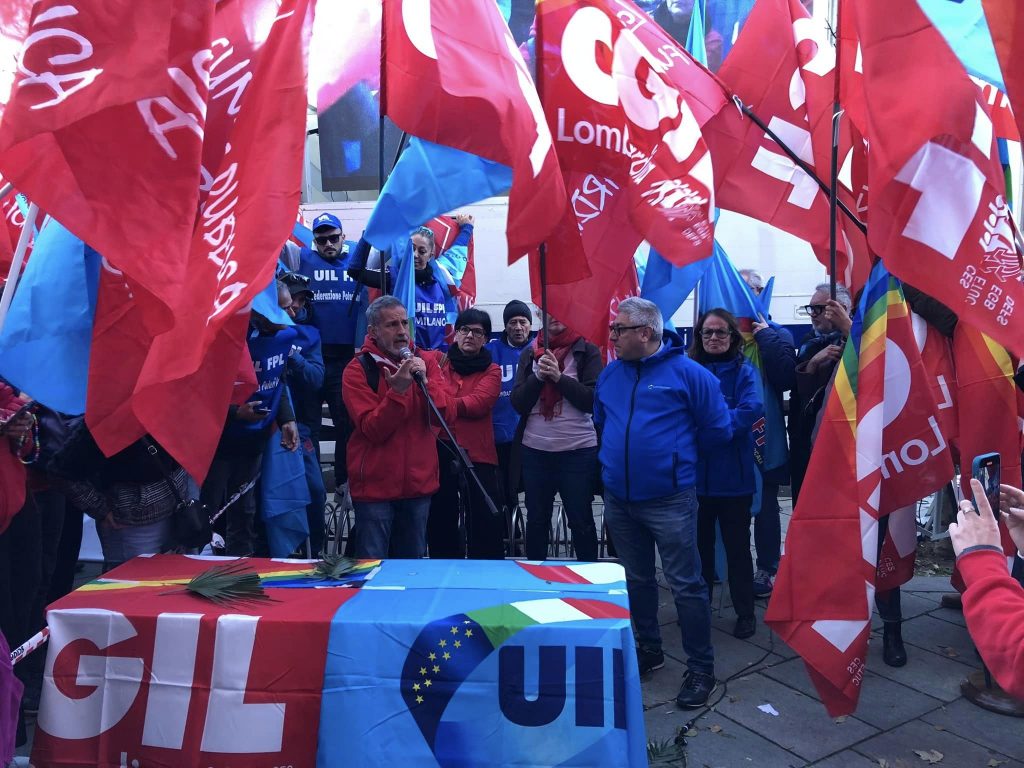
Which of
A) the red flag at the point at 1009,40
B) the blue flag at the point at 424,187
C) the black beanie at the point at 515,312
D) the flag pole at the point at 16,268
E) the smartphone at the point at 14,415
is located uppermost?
the red flag at the point at 1009,40

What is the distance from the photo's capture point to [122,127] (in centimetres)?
265

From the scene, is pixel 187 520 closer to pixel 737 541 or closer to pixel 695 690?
pixel 695 690

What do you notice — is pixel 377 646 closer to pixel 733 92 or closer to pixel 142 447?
pixel 142 447

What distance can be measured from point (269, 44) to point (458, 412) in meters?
2.76

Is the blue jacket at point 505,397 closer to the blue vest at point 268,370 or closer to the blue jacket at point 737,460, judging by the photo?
the blue jacket at point 737,460

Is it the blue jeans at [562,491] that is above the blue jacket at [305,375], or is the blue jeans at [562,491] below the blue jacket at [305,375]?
below

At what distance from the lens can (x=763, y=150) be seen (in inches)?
190

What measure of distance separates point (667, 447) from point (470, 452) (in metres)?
1.68

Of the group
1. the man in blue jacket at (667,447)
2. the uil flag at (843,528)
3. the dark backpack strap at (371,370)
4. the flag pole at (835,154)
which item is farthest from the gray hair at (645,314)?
the dark backpack strap at (371,370)

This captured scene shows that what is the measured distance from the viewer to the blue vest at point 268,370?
4777mm

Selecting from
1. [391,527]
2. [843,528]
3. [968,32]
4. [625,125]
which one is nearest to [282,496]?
[391,527]

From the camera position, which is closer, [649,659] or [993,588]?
[993,588]

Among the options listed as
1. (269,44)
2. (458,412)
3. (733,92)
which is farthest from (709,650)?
(269,44)

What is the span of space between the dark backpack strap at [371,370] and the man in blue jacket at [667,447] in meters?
1.33
